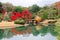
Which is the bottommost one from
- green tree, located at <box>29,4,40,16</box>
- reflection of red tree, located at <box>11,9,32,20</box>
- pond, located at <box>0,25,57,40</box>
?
pond, located at <box>0,25,57,40</box>

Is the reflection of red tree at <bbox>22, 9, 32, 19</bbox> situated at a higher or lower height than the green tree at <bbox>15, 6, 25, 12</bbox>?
lower

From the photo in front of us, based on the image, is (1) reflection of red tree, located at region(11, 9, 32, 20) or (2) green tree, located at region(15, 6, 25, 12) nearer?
(1) reflection of red tree, located at region(11, 9, 32, 20)

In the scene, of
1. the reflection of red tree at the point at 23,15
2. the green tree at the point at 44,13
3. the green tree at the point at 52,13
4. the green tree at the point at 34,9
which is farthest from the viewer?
the green tree at the point at 34,9

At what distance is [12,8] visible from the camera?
12445 mm

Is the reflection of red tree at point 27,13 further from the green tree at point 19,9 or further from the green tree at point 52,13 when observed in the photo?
the green tree at point 52,13

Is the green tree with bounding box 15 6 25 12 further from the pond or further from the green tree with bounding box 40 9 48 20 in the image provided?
the pond

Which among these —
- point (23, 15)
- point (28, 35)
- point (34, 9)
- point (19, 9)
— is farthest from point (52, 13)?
point (28, 35)

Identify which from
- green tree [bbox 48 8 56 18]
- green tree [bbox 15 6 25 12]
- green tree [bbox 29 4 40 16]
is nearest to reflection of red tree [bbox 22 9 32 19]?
green tree [bbox 15 6 25 12]

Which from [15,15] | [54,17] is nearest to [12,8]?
[15,15]

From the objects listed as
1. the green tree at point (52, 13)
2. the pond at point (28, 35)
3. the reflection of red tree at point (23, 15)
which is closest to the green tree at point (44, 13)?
the green tree at point (52, 13)

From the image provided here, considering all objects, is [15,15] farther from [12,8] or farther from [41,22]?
[41,22]

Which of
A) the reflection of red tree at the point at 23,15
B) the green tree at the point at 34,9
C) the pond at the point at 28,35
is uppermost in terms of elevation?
the green tree at the point at 34,9

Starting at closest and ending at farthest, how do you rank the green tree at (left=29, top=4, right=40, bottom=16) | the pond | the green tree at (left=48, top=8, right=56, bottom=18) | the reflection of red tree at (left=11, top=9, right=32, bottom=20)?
the pond, the reflection of red tree at (left=11, top=9, right=32, bottom=20), the green tree at (left=48, top=8, right=56, bottom=18), the green tree at (left=29, top=4, right=40, bottom=16)

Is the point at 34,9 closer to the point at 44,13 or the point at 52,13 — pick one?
the point at 44,13
